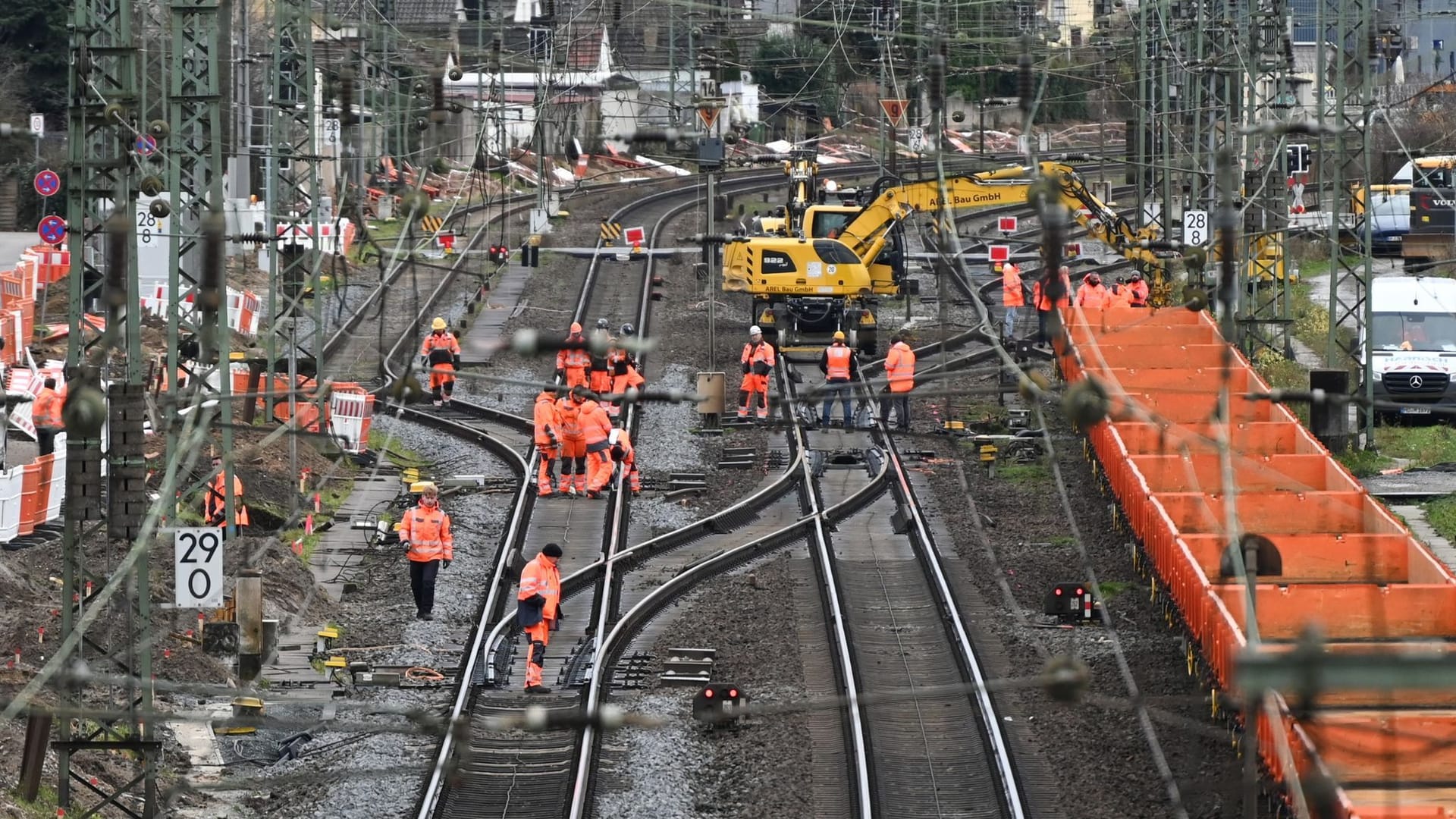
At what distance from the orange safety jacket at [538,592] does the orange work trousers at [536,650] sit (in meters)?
0.04

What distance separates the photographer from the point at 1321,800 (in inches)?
372

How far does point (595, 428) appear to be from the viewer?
22.4 meters

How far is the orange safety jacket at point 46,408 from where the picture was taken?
2353 centimetres

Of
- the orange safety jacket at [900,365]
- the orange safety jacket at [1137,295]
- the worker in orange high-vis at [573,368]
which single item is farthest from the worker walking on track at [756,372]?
the orange safety jacket at [1137,295]

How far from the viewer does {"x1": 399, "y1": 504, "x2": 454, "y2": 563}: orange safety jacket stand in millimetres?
17766

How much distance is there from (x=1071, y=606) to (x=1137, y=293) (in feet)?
40.3

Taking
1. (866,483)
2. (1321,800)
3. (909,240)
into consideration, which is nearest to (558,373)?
(866,483)

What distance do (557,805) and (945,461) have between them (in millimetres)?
12193

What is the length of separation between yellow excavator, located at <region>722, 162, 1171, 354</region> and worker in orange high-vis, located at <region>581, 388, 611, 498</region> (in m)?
9.48

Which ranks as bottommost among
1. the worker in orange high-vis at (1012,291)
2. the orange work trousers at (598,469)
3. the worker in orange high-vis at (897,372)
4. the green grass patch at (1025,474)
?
the green grass patch at (1025,474)

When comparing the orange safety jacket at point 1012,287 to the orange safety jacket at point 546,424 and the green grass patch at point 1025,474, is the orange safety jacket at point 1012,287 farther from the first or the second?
the orange safety jacket at point 546,424

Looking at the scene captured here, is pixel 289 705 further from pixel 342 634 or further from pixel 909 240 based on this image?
pixel 909 240

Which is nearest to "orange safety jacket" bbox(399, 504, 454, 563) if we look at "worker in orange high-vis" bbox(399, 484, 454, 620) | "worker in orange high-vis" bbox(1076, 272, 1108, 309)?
"worker in orange high-vis" bbox(399, 484, 454, 620)

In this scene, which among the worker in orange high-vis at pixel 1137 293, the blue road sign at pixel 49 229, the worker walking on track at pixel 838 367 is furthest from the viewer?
the worker in orange high-vis at pixel 1137 293
